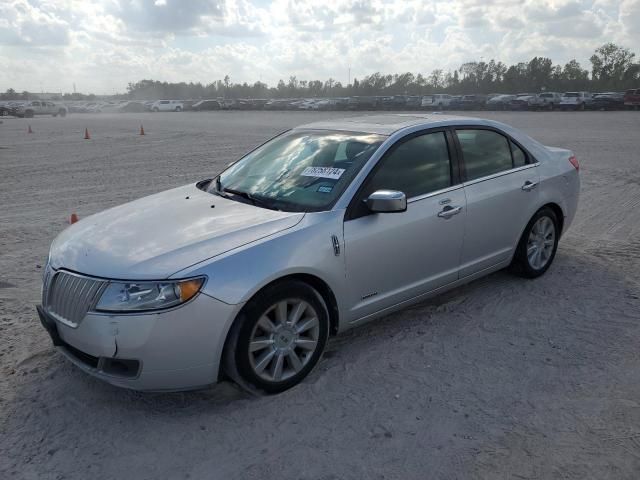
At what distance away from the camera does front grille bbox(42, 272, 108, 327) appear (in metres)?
3.29

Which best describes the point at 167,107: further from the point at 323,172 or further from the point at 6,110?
the point at 323,172

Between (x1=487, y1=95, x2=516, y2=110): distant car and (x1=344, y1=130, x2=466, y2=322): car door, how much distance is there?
1861 inches

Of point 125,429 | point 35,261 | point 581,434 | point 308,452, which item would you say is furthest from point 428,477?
point 35,261

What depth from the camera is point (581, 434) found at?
10.4ft

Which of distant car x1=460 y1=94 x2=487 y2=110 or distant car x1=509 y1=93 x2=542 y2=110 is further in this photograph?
distant car x1=460 y1=94 x2=487 y2=110

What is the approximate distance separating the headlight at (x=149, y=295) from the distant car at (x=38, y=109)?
54591 mm

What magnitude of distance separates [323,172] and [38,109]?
56.7 m

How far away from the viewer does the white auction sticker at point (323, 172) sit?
13.7 ft

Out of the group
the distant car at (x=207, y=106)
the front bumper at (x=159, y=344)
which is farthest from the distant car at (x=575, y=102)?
the front bumper at (x=159, y=344)

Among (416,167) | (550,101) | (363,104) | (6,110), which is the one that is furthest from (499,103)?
(416,167)

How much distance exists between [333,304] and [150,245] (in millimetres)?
1259

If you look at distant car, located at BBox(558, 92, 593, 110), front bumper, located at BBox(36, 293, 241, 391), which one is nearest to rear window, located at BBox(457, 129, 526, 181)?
front bumper, located at BBox(36, 293, 241, 391)

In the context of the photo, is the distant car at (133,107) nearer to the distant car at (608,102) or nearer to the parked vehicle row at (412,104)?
the parked vehicle row at (412,104)

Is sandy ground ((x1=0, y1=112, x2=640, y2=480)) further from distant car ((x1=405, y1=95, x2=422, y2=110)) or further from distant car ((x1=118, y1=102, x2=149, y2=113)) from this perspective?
distant car ((x1=118, y1=102, x2=149, y2=113))
